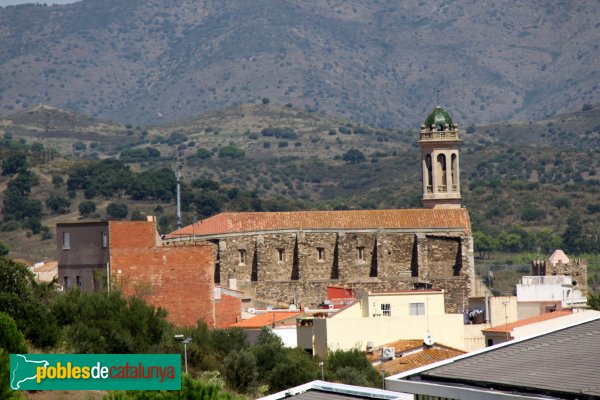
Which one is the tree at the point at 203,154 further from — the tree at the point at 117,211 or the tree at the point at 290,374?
the tree at the point at 290,374

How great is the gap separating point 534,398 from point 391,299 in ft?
102

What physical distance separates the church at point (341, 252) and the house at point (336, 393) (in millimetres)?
40696

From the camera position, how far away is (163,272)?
5581 cm

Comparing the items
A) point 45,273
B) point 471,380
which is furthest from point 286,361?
point 45,273

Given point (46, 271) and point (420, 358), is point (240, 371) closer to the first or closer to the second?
point (420, 358)

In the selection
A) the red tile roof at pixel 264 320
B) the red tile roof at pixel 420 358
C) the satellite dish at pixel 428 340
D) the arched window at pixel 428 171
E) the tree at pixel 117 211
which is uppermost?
the tree at pixel 117 211

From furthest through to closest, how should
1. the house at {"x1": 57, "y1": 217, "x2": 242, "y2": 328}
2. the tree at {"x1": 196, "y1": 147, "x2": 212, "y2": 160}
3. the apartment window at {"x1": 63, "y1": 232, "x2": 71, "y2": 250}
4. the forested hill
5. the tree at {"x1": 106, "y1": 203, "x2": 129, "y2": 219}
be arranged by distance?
the tree at {"x1": 196, "y1": 147, "x2": 212, "y2": 160} → the forested hill → the tree at {"x1": 106, "y1": 203, "x2": 129, "y2": 219} → the apartment window at {"x1": 63, "y1": 232, "x2": 71, "y2": 250} → the house at {"x1": 57, "y1": 217, "x2": 242, "y2": 328}

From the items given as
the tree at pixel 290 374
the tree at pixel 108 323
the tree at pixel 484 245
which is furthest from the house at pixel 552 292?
the tree at pixel 484 245

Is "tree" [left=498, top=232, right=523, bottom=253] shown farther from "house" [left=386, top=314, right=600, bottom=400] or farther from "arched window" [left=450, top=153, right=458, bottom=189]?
"house" [left=386, top=314, right=600, bottom=400]

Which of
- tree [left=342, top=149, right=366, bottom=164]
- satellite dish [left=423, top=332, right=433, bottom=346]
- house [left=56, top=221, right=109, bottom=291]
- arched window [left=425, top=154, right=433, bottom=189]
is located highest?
tree [left=342, top=149, right=366, bottom=164]

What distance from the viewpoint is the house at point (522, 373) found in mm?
25375

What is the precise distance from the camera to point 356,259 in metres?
69.8

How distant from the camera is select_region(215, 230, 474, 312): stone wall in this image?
6869cm

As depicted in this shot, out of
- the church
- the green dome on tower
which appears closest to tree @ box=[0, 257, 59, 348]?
the church
